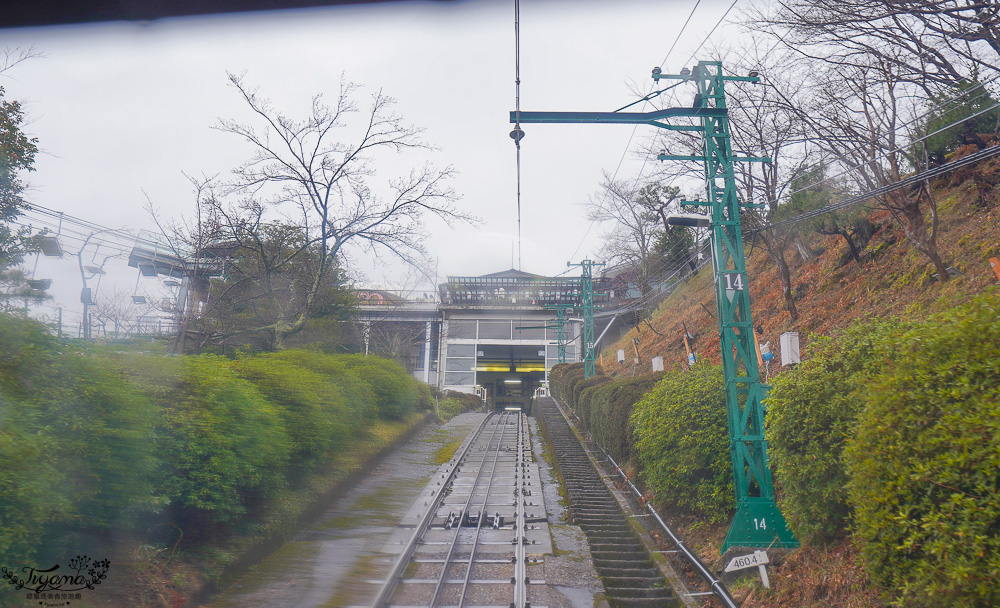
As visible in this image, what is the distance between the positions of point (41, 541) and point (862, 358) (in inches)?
300

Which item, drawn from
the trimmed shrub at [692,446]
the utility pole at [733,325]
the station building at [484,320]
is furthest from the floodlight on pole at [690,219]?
the station building at [484,320]

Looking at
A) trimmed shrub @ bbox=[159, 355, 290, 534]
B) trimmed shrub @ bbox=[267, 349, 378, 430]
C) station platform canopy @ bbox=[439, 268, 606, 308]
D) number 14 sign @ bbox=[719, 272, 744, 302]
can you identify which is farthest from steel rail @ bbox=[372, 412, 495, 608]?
station platform canopy @ bbox=[439, 268, 606, 308]

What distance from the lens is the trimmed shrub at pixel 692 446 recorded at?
28.7ft

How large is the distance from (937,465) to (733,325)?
468 centimetres

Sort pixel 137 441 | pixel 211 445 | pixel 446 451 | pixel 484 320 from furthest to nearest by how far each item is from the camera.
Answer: pixel 484 320, pixel 446 451, pixel 211 445, pixel 137 441

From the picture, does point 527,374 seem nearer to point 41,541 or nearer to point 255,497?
point 255,497

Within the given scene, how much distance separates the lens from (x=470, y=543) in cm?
1012

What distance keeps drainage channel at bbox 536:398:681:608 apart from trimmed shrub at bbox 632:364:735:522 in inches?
44.3

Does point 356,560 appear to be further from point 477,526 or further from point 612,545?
point 612,545

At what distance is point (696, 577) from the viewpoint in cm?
784

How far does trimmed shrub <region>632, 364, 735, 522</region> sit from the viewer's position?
8734mm

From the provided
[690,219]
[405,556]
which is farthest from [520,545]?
[690,219]

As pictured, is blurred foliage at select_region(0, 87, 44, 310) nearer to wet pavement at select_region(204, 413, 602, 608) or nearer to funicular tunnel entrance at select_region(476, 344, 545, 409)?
wet pavement at select_region(204, 413, 602, 608)

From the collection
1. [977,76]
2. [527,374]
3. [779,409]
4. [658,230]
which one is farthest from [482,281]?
[779,409]
